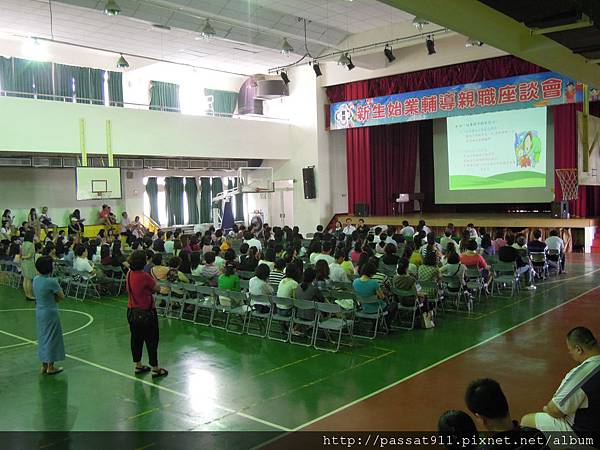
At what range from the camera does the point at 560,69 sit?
6.47m

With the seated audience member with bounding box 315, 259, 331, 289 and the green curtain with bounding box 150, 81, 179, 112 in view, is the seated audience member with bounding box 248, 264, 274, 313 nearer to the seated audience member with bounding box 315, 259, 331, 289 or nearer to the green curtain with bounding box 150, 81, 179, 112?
the seated audience member with bounding box 315, 259, 331, 289

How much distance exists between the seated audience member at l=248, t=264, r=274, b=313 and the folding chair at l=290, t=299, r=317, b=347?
1.53 feet

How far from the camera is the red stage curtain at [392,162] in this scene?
21.2 metres

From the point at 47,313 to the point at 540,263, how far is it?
30.2ft

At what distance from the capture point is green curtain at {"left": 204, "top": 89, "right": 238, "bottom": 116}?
68.8 feet

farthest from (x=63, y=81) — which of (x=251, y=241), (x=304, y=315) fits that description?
(x=304, y=315)

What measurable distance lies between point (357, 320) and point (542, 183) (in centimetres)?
1119

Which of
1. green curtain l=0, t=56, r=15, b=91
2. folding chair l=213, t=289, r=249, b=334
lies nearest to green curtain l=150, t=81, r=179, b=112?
green curtain l=0, t=56, r=15, b=91

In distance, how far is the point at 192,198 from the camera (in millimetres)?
21469

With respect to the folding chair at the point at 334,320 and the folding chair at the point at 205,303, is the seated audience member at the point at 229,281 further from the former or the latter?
the folding chair at the point at 334,320

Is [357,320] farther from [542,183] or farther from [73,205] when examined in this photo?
[73,205]

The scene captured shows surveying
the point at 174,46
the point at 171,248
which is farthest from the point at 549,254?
the point at 174,46

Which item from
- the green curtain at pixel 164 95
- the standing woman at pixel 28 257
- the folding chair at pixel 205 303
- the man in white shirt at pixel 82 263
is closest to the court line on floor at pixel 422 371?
the folding chair at pixel 205 303

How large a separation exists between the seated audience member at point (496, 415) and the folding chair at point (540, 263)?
9460 mm
